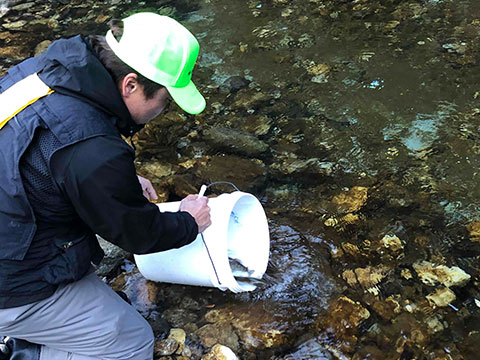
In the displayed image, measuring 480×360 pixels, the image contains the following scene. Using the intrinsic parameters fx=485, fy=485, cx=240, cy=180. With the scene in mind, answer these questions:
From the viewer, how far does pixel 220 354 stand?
2.00m

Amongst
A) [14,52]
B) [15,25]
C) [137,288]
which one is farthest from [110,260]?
[15,25]

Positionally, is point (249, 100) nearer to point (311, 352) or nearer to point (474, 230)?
point (474, 230)

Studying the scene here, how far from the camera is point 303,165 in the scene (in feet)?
9.75

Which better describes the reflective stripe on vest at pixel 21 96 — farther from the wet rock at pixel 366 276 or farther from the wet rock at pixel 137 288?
the wet rock at pixel 366 276

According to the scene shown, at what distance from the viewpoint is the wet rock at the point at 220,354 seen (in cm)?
199

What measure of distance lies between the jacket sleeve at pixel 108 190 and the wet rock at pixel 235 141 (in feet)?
4.90

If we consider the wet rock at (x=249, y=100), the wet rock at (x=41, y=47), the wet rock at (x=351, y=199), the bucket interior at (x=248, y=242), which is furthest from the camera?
the wet rock at (x=41, y=47)

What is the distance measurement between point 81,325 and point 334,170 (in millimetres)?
1715

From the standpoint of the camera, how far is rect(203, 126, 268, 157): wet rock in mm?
3105

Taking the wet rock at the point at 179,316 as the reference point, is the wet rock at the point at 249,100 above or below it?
below

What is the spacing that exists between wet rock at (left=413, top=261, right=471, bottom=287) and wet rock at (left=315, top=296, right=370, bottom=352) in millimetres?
353

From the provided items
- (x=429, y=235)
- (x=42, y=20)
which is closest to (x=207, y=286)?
(x=429, y=235)

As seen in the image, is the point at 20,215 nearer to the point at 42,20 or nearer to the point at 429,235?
the point at 429,235

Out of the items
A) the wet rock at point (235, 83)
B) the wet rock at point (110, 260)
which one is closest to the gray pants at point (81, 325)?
the wet rock at point (110, 260)
